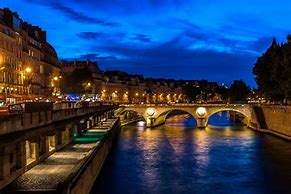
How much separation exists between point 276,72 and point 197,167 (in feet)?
98.4

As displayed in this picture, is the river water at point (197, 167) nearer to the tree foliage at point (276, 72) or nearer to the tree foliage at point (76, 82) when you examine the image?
the tree foliage at point (276, 72)

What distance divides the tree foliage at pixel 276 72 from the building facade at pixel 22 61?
30.1 m

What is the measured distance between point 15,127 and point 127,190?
11.6 m

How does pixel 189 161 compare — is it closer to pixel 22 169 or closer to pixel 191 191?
pixel 191 191

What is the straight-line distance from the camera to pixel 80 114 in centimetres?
4256

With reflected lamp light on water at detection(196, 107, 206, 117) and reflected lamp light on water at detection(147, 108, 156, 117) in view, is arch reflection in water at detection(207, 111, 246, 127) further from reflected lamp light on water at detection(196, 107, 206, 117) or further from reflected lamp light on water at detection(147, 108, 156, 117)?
reflected lamp light on water at detection(147, 108, 156, 117)

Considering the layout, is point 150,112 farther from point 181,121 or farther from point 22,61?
point 22,61

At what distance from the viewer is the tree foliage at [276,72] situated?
196ft

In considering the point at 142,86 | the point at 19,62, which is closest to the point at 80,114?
the point at 19,62

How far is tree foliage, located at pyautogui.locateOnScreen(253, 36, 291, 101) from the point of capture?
59844 mm

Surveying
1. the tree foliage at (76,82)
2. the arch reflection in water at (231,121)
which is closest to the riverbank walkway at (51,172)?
the arch reflection in water at (231,121)

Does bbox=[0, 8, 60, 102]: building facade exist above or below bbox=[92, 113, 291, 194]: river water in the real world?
above

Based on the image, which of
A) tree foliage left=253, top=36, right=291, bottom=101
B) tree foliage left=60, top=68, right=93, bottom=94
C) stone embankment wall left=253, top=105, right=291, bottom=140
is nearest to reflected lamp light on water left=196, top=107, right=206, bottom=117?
stone embankment wall left=253, top=105, right=291, bottom=140

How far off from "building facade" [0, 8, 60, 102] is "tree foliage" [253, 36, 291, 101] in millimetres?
30128
